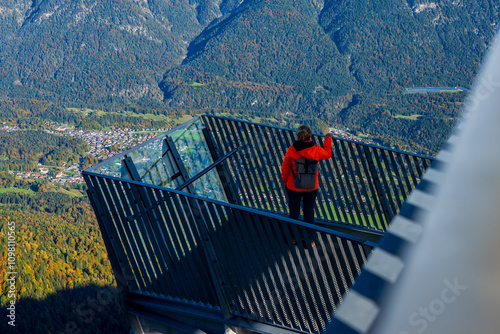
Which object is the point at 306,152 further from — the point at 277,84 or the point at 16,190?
the point at 277,84

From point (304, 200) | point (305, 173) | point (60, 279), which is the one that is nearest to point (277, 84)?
point (60, 279)

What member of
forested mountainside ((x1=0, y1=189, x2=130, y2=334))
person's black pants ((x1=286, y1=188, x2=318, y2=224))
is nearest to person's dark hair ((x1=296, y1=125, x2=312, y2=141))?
person's black pants ((x1=286, y1=188, x2=318, y2=224))

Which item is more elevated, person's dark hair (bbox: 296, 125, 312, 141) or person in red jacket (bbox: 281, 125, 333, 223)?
person's dark hair (bbox: 296, 125, 312, 141)

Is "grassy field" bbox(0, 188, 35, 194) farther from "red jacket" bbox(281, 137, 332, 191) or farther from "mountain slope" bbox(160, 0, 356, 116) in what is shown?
"red jacket" bbox(281, 137, 332, 191)

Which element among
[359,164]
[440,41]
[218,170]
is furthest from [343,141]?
[440,41]

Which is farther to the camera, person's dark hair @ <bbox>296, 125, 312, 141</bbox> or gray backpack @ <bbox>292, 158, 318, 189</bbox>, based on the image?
gray backpack @ <bbox>292, 158, 318, 189</bbox>
